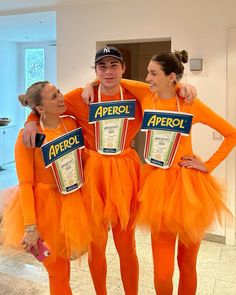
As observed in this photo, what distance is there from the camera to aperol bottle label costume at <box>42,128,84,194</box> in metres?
1.76

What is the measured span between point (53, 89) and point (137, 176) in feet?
2.17

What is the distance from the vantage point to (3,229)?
184cm

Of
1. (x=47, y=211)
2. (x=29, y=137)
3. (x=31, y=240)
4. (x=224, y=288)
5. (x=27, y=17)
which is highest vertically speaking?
(x=27, y=17)

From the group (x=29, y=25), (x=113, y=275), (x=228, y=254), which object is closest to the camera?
(x=113, y=275)

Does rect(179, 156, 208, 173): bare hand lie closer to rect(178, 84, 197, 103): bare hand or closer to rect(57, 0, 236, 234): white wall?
rect(178, 84, 197, 103): bare hand

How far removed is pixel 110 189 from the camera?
187 centimetres

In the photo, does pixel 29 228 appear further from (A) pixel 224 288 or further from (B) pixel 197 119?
(A) pixel 224 288

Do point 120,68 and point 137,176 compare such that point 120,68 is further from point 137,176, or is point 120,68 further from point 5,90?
point 5,90

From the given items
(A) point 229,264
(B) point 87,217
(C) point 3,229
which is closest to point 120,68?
(B) point 87,217

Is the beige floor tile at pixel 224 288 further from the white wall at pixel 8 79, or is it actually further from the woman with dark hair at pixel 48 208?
the white wall at pixel 8 79

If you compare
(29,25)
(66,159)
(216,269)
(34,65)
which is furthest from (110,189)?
(34,65)

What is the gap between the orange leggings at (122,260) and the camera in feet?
6.32

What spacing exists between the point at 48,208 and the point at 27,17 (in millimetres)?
3606

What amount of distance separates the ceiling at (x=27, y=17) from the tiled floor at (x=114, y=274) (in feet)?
9.06
